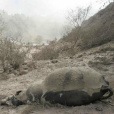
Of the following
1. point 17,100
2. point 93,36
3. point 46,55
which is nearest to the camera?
point 17,100

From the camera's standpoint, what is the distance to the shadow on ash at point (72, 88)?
4602 millimetres

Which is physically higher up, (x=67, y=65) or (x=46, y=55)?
(x=46, y=55)

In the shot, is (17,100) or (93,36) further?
(93,36)

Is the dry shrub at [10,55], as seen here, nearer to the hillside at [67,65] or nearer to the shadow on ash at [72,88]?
the hillside at [67,65]

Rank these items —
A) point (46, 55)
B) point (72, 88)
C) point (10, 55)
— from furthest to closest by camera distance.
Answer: point (46, 55), point (10, 55), point (72, 88)

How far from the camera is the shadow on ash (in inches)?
181

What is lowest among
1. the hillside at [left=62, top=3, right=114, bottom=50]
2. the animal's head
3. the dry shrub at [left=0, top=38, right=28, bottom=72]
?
the animal's head

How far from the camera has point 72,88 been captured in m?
4.64

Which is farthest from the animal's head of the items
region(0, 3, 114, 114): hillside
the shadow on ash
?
the shadow on ash

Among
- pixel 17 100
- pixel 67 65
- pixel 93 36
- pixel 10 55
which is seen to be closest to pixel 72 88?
pixel 17 100

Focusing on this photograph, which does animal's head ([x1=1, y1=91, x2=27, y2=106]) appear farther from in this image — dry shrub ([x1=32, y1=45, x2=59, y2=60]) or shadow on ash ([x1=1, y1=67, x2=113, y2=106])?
dry shrub ([x1=32, y1=45, x2=59, y2=60])

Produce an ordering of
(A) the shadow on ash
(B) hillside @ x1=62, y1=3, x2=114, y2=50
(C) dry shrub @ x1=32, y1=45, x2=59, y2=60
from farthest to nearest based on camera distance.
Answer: (B) hillside @ x1=62, y1=3, x2=114, y2=50
(C) dry shrub @ x1=32, y1=45, x2=59, y2=60
(A) the shadow on ash

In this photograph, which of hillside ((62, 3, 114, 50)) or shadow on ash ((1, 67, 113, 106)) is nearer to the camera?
shadow on ash ((1, 67, 113, 106))

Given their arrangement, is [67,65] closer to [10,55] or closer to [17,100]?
[10,55]
